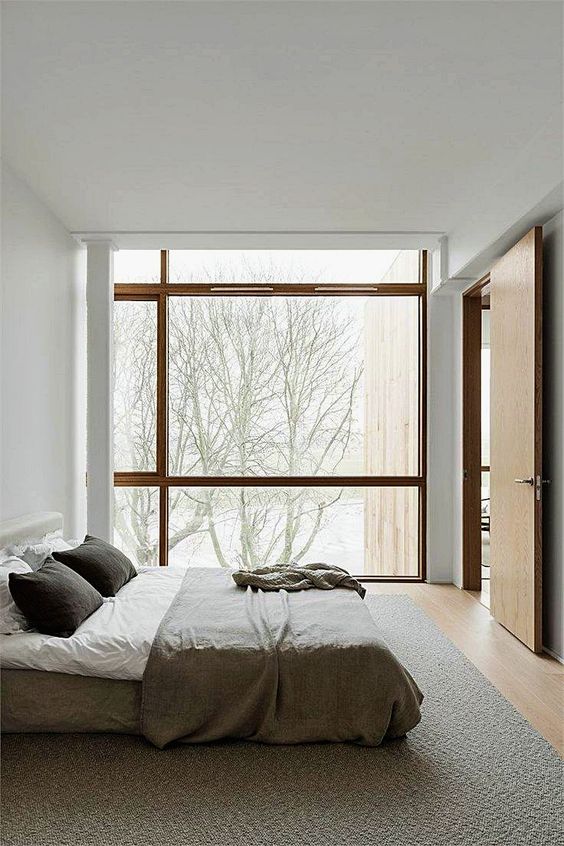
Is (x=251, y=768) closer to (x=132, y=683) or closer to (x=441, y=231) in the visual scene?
(x=132, y=683)

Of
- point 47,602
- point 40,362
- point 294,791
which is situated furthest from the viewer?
point 40,362

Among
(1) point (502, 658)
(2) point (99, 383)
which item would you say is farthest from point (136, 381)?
(1) point (502, 658)

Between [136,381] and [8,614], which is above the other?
[136,381]

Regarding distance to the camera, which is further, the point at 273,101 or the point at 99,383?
the point at 99,383

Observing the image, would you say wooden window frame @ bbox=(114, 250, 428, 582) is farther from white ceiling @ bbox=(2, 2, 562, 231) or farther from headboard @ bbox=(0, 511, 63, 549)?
headboard @ bbox=(0, 511, 63, 549)

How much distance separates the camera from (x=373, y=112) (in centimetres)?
354

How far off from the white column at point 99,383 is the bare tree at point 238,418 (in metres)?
0.69

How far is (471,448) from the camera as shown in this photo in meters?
6.00

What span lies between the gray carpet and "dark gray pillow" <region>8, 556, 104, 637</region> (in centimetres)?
45

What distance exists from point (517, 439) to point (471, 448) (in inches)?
61.7

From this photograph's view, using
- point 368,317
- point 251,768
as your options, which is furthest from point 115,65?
point 368,317

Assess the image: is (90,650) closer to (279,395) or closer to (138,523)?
(138,523)

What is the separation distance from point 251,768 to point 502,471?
2747 mm

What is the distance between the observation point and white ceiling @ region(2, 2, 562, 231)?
9.32 ft
